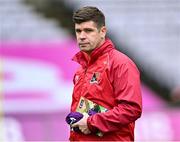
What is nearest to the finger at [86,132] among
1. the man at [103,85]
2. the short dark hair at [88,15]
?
Result: the man at [103,85]

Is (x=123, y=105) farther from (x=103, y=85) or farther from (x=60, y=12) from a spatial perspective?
(x=60, y=12)

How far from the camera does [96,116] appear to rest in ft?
13.7

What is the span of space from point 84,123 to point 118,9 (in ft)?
29.1

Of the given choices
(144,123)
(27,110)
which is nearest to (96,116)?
(144,123)

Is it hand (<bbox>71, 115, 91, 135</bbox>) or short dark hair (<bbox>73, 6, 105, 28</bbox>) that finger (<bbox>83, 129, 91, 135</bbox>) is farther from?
short dark hair (<bbox>73, 6, 105, 28</bbox>)

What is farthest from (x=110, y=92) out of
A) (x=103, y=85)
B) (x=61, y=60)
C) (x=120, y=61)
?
(x=61, y=60)

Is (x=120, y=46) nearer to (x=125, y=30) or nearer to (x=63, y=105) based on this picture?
(x=125, y=30)

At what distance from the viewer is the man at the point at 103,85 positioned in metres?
4.15

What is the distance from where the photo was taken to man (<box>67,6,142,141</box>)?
415 centimetres

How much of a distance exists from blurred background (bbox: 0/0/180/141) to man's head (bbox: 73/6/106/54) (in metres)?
4.39

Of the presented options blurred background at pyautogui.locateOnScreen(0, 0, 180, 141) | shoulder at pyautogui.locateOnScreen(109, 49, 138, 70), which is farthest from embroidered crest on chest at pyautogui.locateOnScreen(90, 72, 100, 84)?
blurred background at pyautogui.locateOnScreen(0, 0, 180, 141)

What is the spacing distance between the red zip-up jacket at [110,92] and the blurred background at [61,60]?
428 cm

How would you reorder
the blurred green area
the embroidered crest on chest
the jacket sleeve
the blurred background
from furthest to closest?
1. the blurred green area
2. the blurred background
3. the embroidered crest on chest
4. the jacket sleeve

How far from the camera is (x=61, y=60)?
11.0 metres
